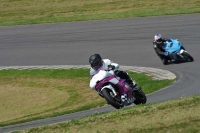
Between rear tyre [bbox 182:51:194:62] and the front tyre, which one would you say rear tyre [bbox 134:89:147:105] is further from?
rear tyre [bbox 182:51:194:62]

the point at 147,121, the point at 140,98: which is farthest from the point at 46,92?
the point at 147,121

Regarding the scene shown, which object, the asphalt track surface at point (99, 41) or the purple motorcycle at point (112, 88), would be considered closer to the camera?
the purple motorcycle at point (112, 88)

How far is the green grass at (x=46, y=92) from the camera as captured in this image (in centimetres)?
1574

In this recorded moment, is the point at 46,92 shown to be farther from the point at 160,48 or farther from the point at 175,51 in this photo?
the point at 175,51

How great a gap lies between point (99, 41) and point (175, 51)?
5.56m

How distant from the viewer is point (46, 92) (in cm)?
1845

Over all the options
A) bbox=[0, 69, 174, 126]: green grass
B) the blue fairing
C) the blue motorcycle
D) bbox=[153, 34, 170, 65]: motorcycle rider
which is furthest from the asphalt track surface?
bbox=[0, 69, 174, 126]: green grass

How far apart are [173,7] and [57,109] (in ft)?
51.6

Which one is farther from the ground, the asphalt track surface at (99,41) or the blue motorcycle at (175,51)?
the asphalt track surface at (99,41)

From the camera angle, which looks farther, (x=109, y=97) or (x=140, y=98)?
(x=140, y=98)

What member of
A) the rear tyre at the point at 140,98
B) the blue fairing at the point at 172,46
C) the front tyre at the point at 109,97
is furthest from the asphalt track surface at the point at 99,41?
the front tyre at the point at 109,97

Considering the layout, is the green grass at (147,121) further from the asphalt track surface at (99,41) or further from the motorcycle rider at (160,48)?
the motorcycle rider at (160,48)

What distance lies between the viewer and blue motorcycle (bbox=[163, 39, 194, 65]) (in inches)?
799

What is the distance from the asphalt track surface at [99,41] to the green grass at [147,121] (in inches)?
336
